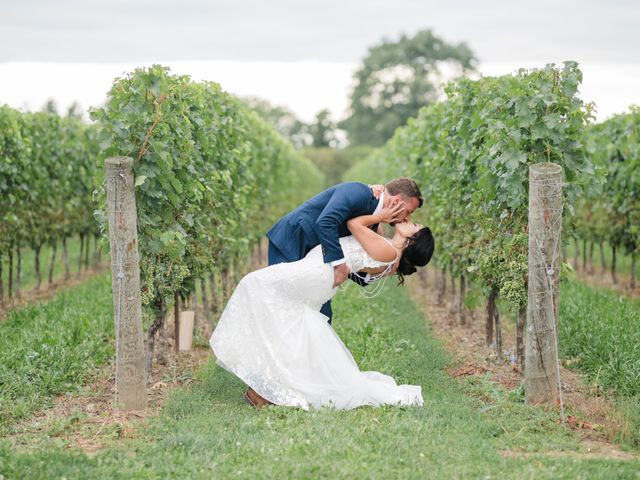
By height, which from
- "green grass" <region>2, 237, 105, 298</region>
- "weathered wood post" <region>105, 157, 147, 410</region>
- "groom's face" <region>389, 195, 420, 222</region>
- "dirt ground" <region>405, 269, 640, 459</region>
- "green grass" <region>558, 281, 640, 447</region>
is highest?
"groom's face" <region>389, 195, 420, 222</region>

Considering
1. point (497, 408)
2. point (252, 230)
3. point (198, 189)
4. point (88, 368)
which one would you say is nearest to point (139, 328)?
point (88, 368)

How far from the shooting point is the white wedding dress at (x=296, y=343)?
6.25 metres

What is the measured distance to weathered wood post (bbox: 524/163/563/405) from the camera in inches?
244

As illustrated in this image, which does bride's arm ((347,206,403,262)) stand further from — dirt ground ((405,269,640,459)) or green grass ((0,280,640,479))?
dirt ground ((405,269,640,459))

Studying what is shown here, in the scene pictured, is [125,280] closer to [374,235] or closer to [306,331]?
[306,331]

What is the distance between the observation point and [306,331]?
6332 millimetres

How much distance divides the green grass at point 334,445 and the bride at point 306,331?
Result: 0.22m

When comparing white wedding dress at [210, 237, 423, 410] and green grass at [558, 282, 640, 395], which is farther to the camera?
green grass at [558, 282, 640, 395]

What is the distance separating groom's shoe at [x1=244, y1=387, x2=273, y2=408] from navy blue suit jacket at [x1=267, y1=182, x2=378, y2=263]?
3.62 ft

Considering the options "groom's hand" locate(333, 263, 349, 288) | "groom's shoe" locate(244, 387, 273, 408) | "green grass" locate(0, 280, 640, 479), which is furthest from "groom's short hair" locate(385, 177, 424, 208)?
"groom's shoe" locate(244, 387, 273, 408)

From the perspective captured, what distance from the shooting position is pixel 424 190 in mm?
11570

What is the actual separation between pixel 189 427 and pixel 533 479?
241 cm

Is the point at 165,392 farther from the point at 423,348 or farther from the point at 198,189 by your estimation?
the point at 423,348

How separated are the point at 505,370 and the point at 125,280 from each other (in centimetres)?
374
